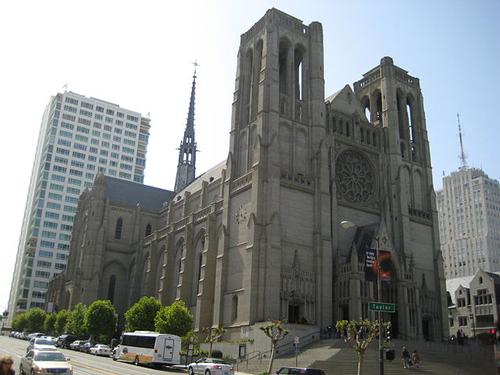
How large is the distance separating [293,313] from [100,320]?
26.9 m

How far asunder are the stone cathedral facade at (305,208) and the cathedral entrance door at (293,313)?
0.10 metres

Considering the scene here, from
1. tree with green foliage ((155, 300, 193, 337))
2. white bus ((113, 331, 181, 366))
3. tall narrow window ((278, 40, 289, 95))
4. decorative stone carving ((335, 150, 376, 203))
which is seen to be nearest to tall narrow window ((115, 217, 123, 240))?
tree with green foliage ((155, 300, 193, 337))

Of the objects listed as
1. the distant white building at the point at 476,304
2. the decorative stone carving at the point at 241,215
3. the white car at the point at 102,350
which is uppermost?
the decorative stone carving at the point at 241,215

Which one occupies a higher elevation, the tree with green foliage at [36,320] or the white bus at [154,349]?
the tree with green foliage at [36,320]

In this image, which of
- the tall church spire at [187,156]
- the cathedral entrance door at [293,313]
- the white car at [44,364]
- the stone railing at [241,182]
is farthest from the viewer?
the tall church spire at [187,156]

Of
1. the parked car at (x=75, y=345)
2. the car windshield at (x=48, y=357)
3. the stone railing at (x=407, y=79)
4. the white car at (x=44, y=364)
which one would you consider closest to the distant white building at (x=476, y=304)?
the stone railing at (x=407, y=79)

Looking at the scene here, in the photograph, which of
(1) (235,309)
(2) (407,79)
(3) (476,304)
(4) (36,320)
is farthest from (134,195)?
(3) (476,304)

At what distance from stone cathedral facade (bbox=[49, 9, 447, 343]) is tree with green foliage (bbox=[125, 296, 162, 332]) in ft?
14.7

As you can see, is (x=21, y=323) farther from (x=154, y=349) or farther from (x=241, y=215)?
(x=154, y=349)

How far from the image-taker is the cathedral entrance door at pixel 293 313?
4712 centimetres

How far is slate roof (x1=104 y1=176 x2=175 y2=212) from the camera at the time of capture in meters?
88.2

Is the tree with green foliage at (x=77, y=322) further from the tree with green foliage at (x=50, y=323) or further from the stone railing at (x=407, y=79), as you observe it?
the stone railing at (x=407, y=79)

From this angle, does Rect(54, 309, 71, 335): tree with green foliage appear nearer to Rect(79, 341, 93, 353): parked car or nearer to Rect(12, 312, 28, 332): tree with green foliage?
Rect(79, 341, 93, 353): parked car

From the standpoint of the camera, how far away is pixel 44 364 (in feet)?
71.8
